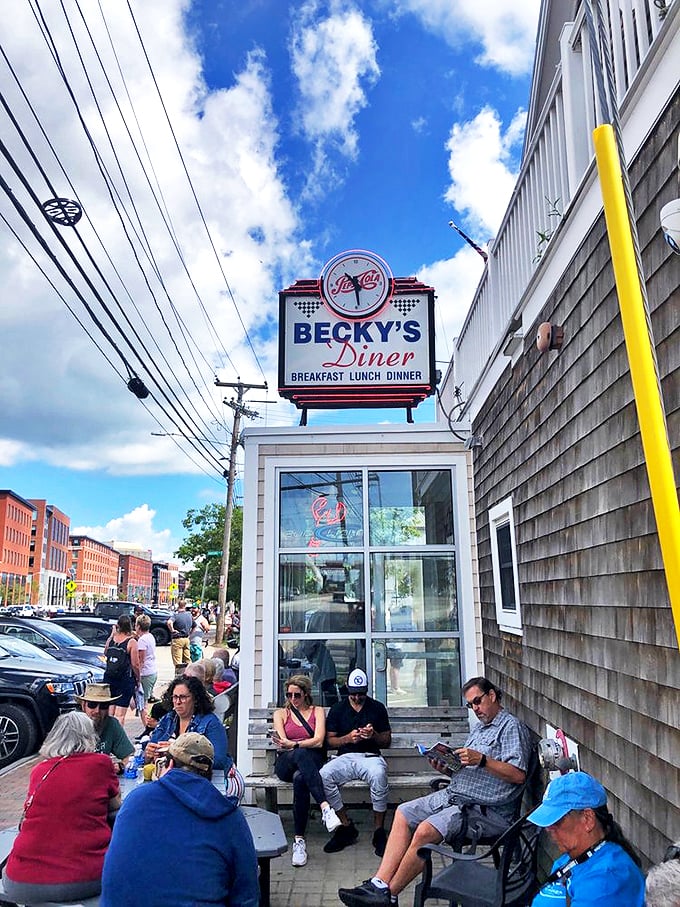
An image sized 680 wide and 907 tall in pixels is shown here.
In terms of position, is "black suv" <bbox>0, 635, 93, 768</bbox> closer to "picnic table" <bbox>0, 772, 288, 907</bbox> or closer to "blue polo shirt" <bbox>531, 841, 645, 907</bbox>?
"picnic table" <bbox>0, 772, 288, 907</bbox>

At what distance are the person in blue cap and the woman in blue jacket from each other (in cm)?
249

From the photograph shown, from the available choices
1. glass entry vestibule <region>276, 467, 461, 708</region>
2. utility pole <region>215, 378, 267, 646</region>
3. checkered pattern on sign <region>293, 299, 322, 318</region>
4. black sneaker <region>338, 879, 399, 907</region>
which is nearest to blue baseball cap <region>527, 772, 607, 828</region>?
black sneaker <region>338, 879, 399, 907</region>

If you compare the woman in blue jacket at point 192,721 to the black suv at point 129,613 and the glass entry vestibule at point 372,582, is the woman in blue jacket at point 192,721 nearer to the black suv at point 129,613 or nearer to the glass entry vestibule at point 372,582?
the glass entry vestibule at point 372,582

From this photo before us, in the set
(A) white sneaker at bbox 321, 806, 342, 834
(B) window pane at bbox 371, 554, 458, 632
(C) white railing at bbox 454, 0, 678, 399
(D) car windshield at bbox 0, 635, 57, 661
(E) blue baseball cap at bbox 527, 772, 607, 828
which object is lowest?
(A) white sneaker at bbox 321, 806, 342, 834

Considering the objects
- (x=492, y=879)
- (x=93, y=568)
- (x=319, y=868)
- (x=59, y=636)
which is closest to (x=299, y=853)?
(x=319, y=868)

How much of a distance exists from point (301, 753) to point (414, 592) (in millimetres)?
1834

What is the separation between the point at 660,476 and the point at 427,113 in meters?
8.21

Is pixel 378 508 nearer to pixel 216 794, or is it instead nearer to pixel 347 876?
pixel 347 876

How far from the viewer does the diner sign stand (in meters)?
7.30

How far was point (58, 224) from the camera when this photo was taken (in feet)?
22.6

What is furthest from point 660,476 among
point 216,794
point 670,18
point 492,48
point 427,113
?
point 427,113

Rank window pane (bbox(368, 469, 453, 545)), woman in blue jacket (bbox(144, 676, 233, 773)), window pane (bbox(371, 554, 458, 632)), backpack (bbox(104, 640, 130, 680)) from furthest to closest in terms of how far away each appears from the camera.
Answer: backpack (bbox(104, 640, 130, 680)), window pane (bbox(368, 469, 453, 545)), window pane (bbox(371, 554, 458, 632)), woman in blue jacket (bbox(144, 676, 233, 773))

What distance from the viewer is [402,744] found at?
561 centimetres

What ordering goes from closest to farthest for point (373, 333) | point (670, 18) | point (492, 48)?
point (670, 18), point (492, 48), point (373, 333)
